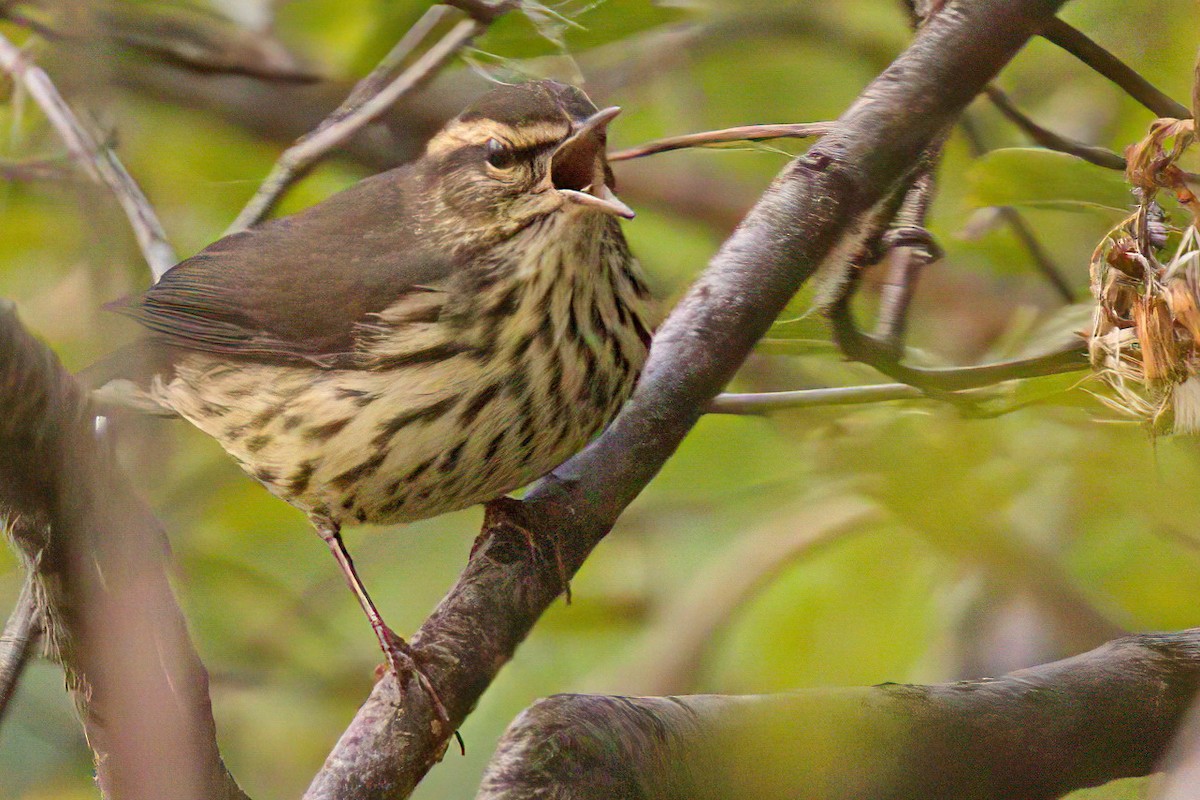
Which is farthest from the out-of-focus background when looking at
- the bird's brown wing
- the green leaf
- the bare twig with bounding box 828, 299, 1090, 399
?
the bird's brown wing

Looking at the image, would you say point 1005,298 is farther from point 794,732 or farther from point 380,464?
point 794,732

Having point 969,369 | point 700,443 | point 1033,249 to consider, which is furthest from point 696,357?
point 1033,249

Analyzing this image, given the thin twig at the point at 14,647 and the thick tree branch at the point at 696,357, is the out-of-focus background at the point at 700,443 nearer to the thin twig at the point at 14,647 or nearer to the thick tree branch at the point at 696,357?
the thick tree branch at the point at 696,357

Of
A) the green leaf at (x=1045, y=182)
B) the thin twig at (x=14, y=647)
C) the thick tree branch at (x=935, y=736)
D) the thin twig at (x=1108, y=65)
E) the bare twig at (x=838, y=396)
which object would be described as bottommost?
the thin twig at (x=14, y=647)

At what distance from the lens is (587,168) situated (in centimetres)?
277

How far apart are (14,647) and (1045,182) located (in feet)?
6.15

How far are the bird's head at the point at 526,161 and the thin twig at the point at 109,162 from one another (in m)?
0.71

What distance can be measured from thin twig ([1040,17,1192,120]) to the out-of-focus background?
117 mm

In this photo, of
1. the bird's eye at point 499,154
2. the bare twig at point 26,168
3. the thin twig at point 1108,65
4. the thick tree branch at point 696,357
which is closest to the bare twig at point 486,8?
the bird's eye at point 499,154

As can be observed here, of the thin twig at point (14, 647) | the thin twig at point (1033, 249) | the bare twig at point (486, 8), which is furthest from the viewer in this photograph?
the thin twig at point (1033, 249)

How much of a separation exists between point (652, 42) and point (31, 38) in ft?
6.04

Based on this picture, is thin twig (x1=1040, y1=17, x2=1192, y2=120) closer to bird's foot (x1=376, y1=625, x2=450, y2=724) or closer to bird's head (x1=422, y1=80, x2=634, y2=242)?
bird's head (x1=422, y1=80, x2=634, y2=242)

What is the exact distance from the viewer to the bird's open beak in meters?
2.51

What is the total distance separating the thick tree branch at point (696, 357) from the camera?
2.21 m
